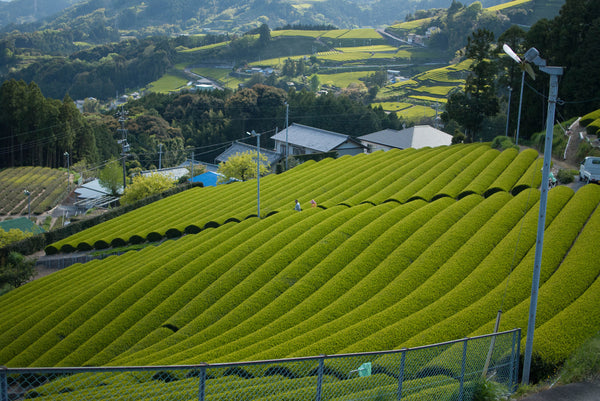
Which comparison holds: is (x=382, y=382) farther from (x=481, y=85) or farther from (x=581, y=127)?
(x=481, y=85)

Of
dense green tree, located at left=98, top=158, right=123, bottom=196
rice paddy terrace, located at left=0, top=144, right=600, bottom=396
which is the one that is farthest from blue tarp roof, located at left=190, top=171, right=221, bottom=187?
rice paddy terrace, located at left=0, top=144, right=600, bottom=396

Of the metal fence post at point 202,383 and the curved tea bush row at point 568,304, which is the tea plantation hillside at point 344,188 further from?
the metal fence post at point 202,383

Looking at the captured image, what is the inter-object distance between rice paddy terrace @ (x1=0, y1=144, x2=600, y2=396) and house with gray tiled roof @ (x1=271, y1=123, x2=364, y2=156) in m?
32.8

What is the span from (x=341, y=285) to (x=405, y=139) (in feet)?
A: 145

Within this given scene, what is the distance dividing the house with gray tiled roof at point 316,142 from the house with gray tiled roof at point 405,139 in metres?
1.64

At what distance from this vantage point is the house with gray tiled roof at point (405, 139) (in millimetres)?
59750

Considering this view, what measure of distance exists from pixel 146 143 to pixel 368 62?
9932 centimetres

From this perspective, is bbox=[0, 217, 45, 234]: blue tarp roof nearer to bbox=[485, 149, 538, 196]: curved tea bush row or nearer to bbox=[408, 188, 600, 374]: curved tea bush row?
bbox=[485, 149, 538, 196]: curved tea bush row

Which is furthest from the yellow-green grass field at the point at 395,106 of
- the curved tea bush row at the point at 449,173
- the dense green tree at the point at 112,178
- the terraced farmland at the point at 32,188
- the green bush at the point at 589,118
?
the green bush at the point at 589,118

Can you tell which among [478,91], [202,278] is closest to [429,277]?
[202,278]

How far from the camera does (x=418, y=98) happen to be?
115250 mm

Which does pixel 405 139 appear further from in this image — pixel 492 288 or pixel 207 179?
pixel 492 288

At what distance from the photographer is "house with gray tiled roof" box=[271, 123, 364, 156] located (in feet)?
207

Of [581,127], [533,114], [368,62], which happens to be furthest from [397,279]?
[368,62]
